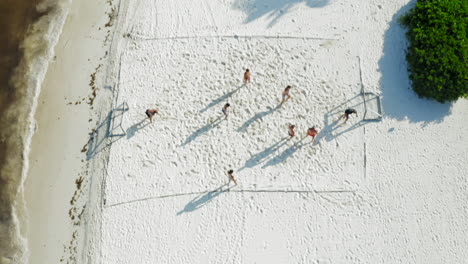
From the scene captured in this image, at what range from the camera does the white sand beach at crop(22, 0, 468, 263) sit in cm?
1179

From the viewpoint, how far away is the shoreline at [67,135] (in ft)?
40.0

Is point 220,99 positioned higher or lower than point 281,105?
higher

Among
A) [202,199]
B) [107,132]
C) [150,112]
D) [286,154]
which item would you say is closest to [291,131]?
[286,154]

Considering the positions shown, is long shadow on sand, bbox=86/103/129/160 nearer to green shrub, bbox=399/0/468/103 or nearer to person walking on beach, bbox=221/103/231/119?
person walking on beach, bbox=221/103/231/119

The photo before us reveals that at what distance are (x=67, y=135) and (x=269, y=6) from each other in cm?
948

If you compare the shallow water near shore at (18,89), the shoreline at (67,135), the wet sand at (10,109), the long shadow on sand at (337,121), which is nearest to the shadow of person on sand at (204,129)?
the long shadow on sand at (337,121)

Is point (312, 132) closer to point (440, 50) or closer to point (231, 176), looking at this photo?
point (231, 176)

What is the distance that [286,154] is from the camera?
1260 centimetres

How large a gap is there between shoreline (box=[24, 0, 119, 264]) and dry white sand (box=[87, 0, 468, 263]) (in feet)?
2.42

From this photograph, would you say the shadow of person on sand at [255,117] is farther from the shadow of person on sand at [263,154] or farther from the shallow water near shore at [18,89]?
the shallow water near shore at [18,89]

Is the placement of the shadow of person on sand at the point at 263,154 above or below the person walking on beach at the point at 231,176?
above

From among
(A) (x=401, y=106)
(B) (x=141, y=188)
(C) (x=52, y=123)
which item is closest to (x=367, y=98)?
(A) (x=401, y=106)

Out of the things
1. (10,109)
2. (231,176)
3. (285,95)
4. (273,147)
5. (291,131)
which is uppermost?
(285,95)

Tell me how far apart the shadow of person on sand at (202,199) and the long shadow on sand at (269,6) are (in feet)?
22.8
